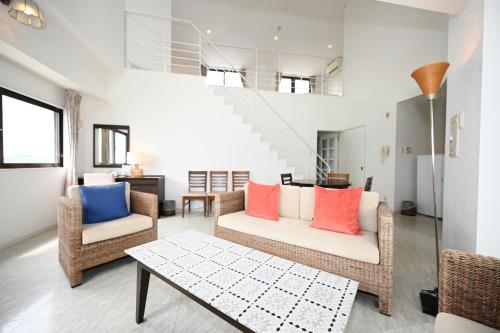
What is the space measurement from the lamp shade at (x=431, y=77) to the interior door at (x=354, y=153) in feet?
12.3

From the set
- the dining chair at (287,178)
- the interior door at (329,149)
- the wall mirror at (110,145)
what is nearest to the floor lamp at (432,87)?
the dining chair at (287,178)

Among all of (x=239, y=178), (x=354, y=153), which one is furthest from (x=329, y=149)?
(x=239, y=178)

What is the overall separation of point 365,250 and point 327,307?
79cm

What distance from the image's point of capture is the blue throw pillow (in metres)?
2.04

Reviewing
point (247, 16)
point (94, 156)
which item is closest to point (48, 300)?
point (94, 156)

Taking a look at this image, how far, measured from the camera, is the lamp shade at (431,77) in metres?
1.63

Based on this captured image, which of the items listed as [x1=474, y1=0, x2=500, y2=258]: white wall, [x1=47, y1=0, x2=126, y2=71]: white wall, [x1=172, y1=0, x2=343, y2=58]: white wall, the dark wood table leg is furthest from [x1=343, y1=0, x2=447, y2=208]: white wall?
[x1=47, y1=0, x2=126, y2=71]: white wall

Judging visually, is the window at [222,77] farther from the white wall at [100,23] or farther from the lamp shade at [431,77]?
the lamp shade at [431,77]

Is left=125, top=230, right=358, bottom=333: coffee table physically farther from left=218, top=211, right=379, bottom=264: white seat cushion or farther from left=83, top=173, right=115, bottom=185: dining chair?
left=83, top=173, right=115, bottom=185: dining chair

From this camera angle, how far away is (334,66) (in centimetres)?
705

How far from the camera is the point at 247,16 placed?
583cm

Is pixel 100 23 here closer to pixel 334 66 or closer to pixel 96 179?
pixel 96 179

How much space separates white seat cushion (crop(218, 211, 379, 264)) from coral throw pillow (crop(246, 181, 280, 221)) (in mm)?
78

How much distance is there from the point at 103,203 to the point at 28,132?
82.9 inches
